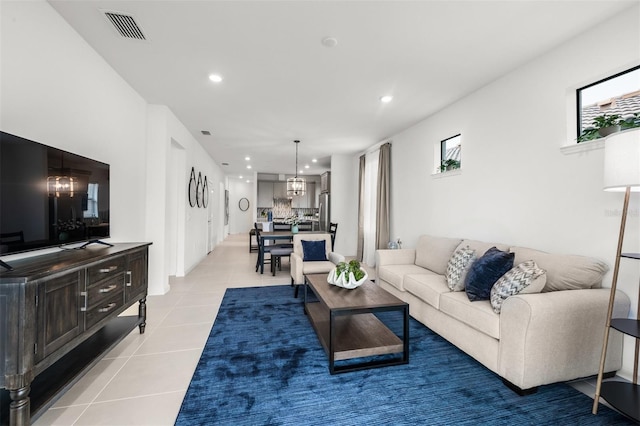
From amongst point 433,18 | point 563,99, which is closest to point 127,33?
point 433,18

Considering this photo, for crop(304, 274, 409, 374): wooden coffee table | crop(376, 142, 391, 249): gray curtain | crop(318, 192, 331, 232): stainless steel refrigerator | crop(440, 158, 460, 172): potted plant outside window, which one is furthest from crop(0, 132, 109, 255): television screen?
crop(318, 192, 331, 232): stainless steel refrigerator

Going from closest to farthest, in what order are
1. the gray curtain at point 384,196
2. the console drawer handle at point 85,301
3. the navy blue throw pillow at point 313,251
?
the console drawer handle at point 85,301, the navy blue throw pillow at point 313,251, the gray curtain at point 384,196

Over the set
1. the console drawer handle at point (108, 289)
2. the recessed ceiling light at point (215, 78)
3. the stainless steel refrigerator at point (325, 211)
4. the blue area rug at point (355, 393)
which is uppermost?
the recessed ceiling light at point (215, 78)

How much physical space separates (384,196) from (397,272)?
2482 mm

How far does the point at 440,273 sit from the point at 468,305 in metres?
1.20

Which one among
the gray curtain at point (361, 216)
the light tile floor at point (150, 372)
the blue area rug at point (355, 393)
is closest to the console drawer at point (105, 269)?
the light tile floor at point (150, 372)

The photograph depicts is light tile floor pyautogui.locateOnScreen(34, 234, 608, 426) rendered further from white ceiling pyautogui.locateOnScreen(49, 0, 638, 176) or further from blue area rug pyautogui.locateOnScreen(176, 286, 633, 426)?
white ceiling pyautogui.locateOnScreen(49, 0, 638, 176)

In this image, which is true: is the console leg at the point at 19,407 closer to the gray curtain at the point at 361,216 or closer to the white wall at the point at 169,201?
the white wall at the point at 169,201

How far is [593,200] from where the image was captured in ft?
7.55

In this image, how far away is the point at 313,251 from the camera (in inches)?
176

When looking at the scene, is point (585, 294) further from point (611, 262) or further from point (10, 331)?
point (10, 331)

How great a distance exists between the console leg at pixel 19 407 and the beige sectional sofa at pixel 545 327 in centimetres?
290

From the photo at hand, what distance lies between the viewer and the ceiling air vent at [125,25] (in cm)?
220

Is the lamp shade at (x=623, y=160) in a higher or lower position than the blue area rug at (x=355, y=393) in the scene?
higher
